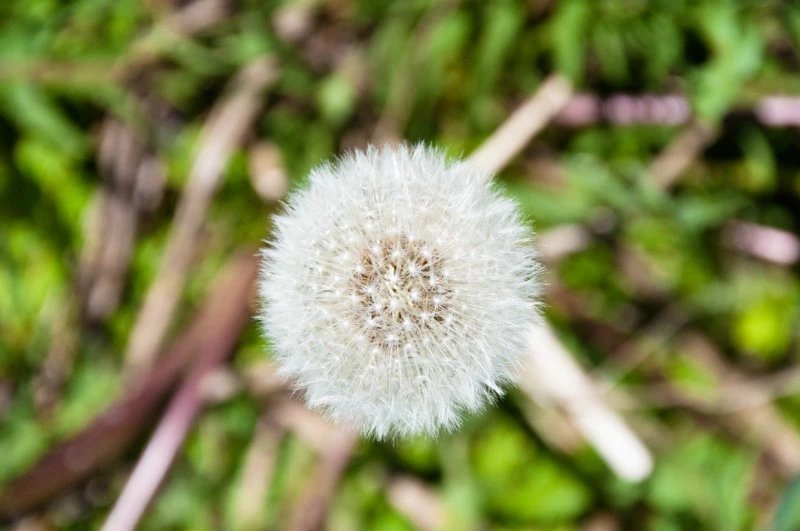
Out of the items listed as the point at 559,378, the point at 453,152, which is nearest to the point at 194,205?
the point at 453,152

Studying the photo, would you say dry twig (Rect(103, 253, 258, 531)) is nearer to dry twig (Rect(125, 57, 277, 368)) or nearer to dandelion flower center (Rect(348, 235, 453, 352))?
dry twig (Rect(125, 57, 277, 368))

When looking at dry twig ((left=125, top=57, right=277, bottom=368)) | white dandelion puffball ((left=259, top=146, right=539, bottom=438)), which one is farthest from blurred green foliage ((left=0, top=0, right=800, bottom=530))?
white dandelion puffball ((left=259, top=146, right=539, bottom=438))

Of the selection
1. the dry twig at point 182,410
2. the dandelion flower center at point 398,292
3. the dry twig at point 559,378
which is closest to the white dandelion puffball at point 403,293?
the dandelion flower center at point 398,292

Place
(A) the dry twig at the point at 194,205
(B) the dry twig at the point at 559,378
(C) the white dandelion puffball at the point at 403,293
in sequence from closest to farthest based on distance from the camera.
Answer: (C) the white dandelion puffball at the point at 403,293, (B) the dry twig at the point at 559,378, (A) the dry twig at the point at 194,205

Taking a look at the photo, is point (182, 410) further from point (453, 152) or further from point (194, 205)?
point (453, 152)

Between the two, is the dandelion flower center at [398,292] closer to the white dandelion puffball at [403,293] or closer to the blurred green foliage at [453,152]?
the white dandelion puffball at [403,293]

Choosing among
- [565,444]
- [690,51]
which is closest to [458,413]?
[565,444]

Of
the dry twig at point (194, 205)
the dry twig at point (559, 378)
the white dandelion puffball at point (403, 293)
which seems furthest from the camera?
the dry twig at point (194, 205)
